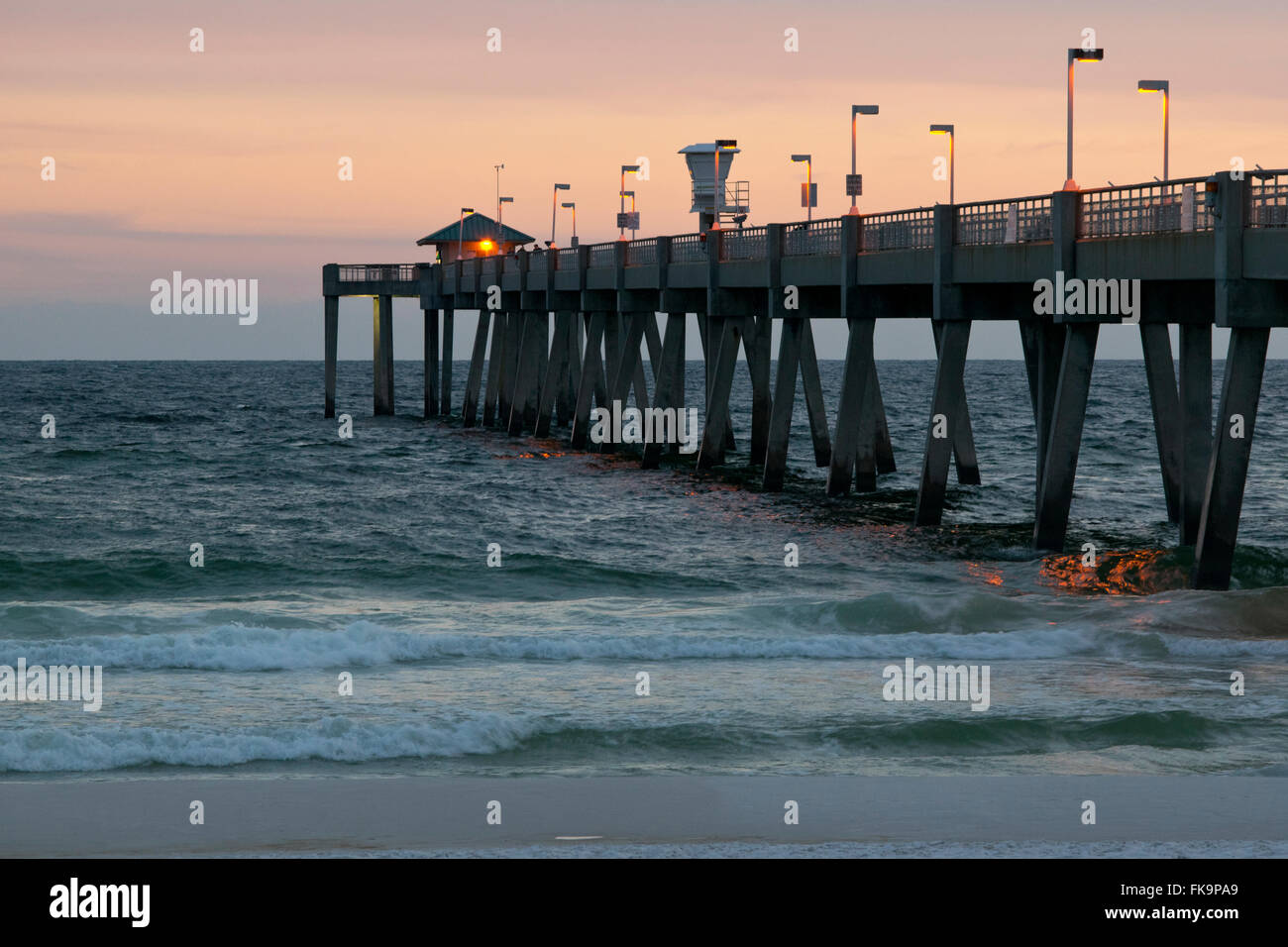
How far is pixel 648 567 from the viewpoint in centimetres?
2614

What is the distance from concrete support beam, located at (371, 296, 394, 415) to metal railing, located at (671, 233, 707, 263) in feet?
90.2

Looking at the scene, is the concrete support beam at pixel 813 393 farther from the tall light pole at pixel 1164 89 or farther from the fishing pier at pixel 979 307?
the tall light pole at pixel 1164 89

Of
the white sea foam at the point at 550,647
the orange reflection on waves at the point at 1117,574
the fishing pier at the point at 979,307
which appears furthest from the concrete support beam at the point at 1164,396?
the white sea foam at the point at 550,647

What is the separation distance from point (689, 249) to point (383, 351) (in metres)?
30.3

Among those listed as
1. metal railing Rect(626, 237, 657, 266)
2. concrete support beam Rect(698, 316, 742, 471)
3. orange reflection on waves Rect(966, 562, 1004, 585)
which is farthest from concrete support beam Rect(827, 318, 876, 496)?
metal railing Rect(626, 237, 657, 266)

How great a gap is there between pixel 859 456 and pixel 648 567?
11.8 metres

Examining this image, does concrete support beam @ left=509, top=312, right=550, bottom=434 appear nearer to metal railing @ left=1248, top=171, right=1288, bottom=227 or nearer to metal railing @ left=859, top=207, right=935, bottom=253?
metal railing @ left=859, top=207, right=935, bottom=253

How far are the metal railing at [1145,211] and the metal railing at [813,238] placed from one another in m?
8.62

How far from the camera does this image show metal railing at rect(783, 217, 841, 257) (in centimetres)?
3112

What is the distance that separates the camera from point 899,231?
93.7 feet

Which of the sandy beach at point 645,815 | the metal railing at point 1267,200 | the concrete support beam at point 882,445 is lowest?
the sandy beach at point 645,815

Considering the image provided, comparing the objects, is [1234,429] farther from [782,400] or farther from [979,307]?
[782,400]

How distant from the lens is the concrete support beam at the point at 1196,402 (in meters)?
22.7
